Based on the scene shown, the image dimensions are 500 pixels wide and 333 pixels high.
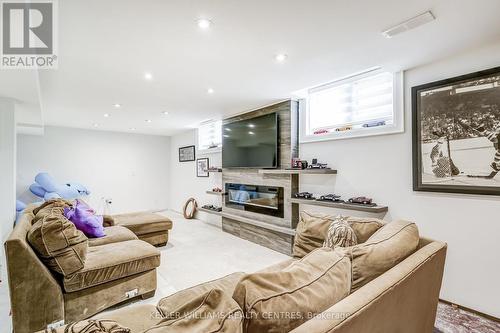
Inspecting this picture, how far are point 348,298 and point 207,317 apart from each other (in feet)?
1.79

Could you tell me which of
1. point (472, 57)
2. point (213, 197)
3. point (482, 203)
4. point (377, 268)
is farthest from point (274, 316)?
point (213, 197)

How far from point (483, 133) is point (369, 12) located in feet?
5.08

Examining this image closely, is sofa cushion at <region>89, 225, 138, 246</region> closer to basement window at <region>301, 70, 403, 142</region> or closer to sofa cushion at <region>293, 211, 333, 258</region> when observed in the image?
sofa cushion at <region>293, 211, 333, 258</region>

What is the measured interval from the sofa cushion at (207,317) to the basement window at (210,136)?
16.4ft

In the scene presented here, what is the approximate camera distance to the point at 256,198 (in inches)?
179

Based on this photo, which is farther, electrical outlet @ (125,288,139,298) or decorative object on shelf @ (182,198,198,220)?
decorative object on shelf @ (182,198,198,220)

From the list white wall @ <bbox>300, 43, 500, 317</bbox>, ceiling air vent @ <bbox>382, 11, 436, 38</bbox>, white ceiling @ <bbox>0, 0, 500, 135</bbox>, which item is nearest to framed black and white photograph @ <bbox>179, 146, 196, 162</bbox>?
white ceiling @ <bbox>0, 0, 500, 135</bbox>

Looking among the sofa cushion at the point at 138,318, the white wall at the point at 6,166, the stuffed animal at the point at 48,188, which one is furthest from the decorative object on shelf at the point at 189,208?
the sofa cushion at the point at 138,318

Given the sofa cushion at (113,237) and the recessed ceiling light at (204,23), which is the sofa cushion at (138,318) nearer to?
the sofa cushion at (113,237)

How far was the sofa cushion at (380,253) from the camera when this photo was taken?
46.9 inches

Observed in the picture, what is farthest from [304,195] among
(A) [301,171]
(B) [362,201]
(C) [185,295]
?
(C) [185,295]

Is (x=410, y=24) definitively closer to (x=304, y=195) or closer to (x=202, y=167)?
(x=304, y=195)

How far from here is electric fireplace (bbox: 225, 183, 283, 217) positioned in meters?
4.08

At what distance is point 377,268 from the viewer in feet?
4.06
